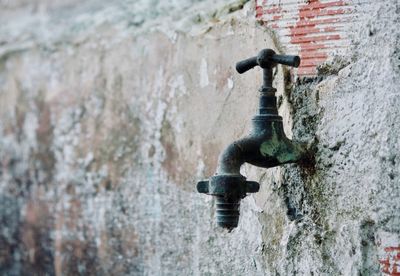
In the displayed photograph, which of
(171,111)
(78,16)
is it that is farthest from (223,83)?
(78,16)

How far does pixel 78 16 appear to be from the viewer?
281 centimetres

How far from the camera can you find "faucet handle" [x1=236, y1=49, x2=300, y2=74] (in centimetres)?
166

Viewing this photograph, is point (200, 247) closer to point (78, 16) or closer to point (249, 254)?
point (249, 254)

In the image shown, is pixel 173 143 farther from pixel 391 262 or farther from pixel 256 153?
pixel 391 262

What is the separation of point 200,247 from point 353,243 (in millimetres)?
601

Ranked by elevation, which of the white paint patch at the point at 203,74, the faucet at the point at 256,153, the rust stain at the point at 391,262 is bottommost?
the rust stain at the point at 391,262

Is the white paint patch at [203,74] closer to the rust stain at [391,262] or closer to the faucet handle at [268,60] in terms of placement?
the faucet handle at [268,60]

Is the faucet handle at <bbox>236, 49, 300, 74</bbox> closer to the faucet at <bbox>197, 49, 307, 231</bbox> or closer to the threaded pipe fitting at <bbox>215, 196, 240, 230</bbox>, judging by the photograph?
the faucet at <bbox>197, 49, 307, 231</bbox>

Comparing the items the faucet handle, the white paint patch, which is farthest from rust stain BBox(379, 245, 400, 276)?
the white paint patch

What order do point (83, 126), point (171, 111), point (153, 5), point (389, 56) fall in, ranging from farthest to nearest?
1. point (83, 126)
2. point (153, 5)
3. point (171, 111)
4. point (389, 56)

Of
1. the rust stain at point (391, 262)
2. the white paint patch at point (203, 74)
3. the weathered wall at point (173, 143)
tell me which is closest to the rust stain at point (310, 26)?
the weathered wall at point (173, 143)

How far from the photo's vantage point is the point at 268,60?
5.63 feet

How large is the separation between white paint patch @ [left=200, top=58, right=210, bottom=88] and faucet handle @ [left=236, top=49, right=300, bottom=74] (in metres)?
0.40

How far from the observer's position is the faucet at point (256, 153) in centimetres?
164
